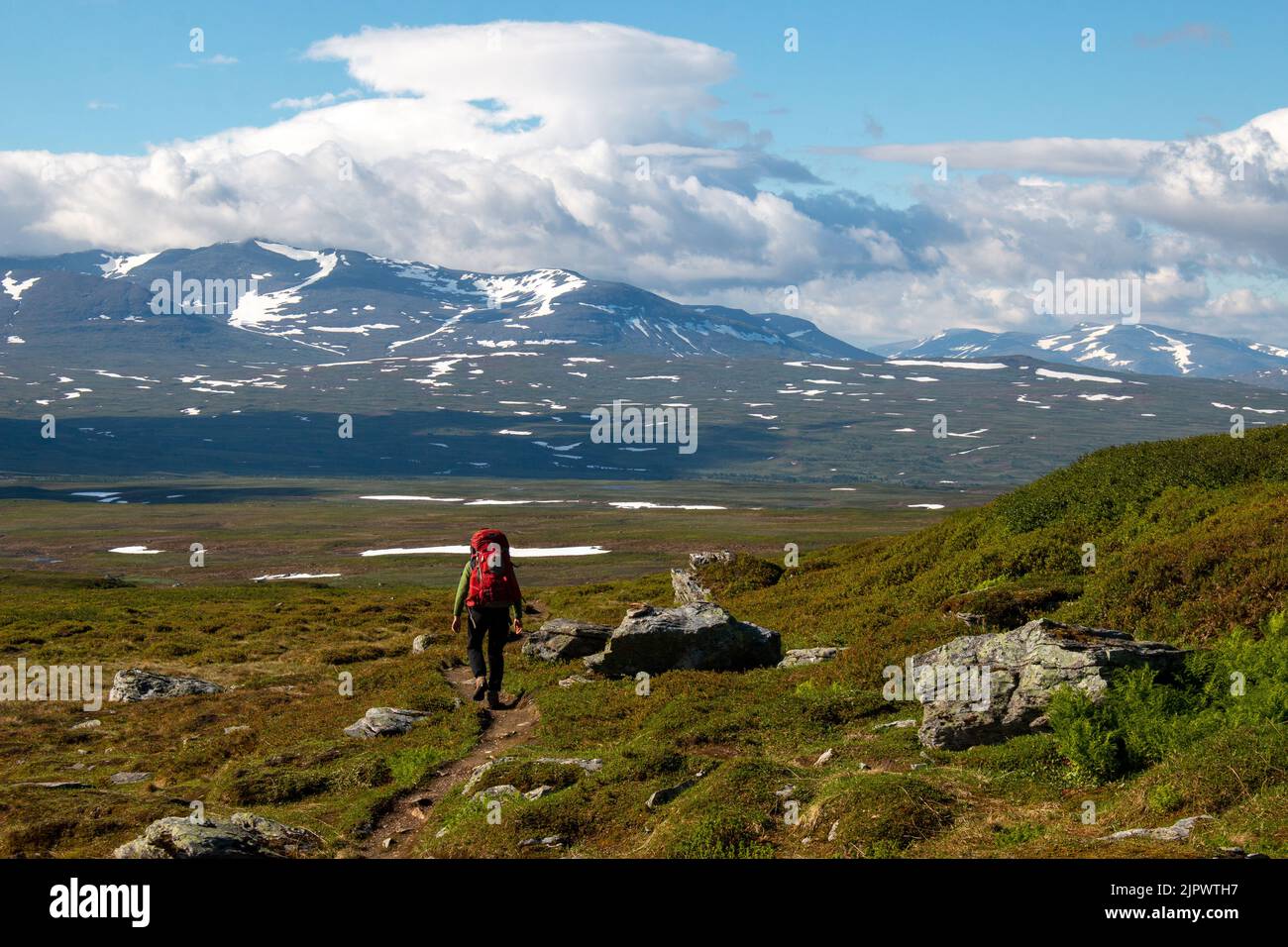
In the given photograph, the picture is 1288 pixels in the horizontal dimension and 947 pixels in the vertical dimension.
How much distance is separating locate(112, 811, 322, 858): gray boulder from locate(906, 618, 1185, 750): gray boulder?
9.74 metres

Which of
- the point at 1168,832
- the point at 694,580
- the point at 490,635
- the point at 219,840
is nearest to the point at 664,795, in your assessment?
the point at 219,840

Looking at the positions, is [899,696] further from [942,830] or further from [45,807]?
[45,807]

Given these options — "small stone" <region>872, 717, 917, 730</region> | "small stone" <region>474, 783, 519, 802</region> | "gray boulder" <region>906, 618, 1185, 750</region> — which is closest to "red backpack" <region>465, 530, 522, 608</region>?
"small stone" <region>474, 783, 519, 802</region>

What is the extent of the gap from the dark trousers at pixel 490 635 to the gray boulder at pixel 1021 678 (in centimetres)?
894

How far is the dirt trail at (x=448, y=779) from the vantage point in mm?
15703

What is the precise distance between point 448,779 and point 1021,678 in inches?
389

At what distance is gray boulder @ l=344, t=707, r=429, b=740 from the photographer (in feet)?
74.0

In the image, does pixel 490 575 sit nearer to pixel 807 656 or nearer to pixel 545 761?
pixel 545 761

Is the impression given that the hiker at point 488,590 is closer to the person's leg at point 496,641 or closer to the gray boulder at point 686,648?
the person's leg at point 496,641

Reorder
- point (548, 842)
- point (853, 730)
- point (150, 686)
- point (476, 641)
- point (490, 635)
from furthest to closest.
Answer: point (150, 686) → point (490, 635) → point (476, 641) → point (853, 730) → point (548, 842)

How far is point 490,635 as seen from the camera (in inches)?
917

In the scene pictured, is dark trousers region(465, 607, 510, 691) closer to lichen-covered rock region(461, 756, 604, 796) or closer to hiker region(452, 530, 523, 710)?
hiker region(452, 530, 523, 710)

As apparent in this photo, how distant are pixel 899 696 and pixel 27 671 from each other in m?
31.6

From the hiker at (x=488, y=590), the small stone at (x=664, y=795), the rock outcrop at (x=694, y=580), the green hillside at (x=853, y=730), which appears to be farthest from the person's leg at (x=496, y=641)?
the rock outcrop at (x=694, y=580)
